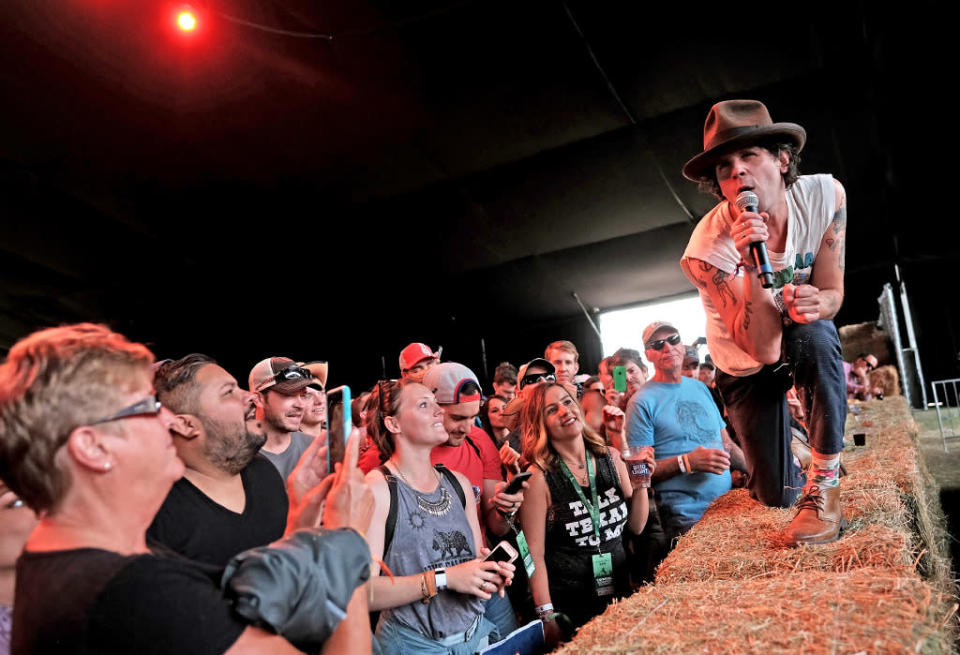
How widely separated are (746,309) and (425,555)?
5.36ft

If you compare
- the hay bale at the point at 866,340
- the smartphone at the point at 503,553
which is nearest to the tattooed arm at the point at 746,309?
the smartphone at the point at 503,553

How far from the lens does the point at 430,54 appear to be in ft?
19.6

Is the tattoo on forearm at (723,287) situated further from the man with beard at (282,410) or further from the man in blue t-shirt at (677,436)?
the man with beard at (282,410)

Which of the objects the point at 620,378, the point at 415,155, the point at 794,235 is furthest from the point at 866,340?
the point at 794,235

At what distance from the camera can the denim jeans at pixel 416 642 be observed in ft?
8.32

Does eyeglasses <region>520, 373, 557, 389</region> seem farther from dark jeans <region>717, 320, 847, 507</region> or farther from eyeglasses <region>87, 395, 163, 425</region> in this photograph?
eyeglasses <region>87, 395, 163, 425</region>

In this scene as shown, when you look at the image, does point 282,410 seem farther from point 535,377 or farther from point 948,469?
point 948,469

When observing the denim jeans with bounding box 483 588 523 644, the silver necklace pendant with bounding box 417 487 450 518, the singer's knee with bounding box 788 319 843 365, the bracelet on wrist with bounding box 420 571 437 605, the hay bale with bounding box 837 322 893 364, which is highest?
the hay bale with bounding box 837 322 893 364

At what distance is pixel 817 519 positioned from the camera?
2.31 meters

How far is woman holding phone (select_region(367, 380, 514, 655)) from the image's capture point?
2.54m

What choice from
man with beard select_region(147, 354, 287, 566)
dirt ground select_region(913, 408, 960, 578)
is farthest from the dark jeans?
man with beard select_region(147, 354, 287, 566)

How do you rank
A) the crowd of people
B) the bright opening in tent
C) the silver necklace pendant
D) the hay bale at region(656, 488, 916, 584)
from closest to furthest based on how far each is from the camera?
1. the crowd of people
2. the hay bale at region(656, 488, 916, 584)
3. the silver necklace pendant
4. the bright opening in tent

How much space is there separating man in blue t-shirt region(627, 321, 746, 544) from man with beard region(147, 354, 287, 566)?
2.53 metres

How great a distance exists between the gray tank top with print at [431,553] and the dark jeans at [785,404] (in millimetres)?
1430
